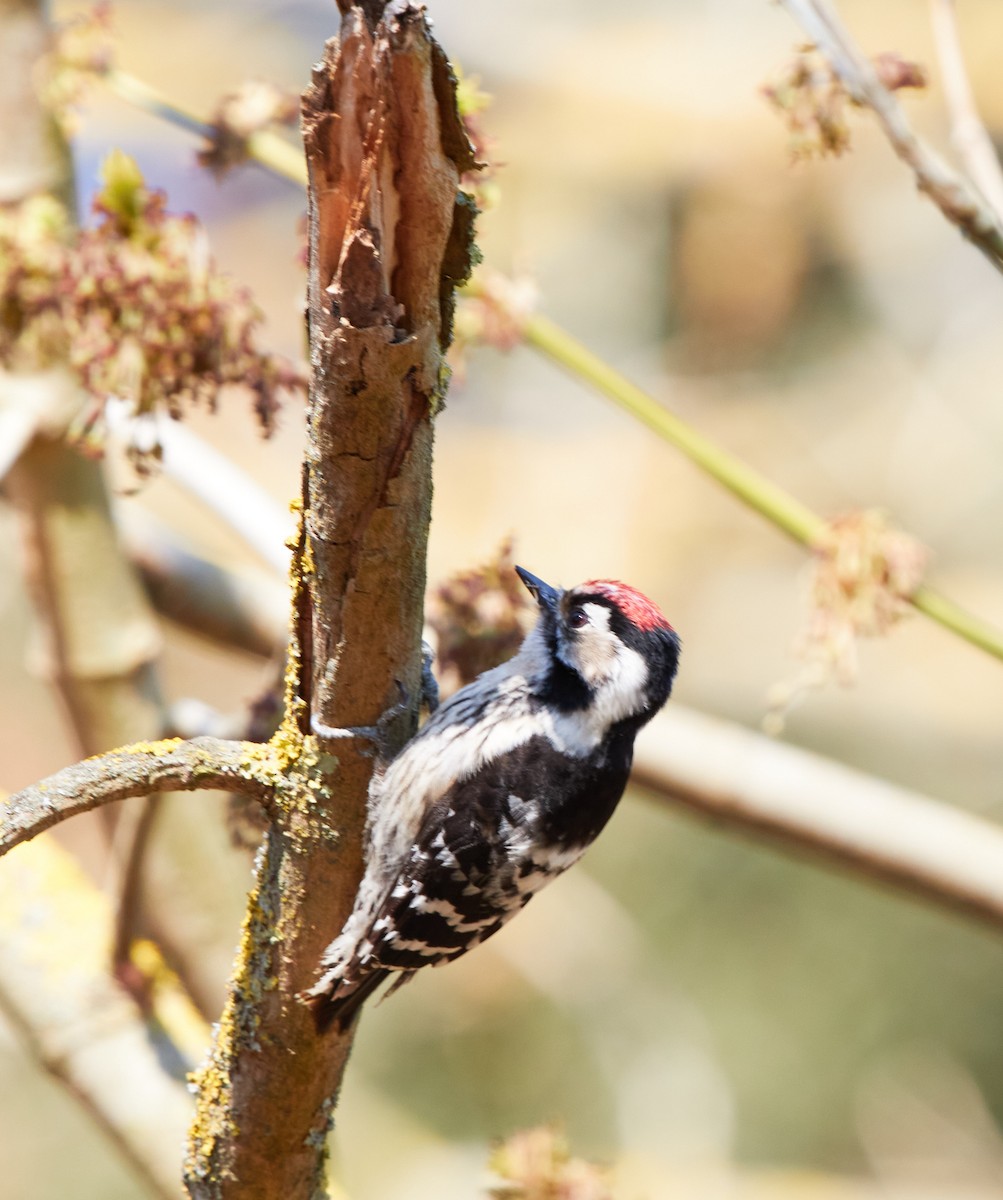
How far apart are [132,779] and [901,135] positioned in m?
1.27

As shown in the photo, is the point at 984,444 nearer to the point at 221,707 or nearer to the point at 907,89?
the point at 221,707

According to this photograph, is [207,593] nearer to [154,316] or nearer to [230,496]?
[230,496]

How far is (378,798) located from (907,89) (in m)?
1.36

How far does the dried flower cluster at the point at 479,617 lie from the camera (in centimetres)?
197

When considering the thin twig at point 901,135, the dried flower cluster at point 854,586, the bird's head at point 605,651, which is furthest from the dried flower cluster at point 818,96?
the bird's head at point 605,651

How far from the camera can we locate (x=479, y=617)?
2.00m

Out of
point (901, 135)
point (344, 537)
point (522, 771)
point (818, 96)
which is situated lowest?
point (344, 537)

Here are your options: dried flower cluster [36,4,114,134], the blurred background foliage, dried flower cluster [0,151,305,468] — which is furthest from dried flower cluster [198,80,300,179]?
the blurred background foliage

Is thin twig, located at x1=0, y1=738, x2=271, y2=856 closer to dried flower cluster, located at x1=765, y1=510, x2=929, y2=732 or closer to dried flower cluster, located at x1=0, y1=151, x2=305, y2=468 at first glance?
dried flower cluster, located at x1=0, y1=151, x2=305, y2=468

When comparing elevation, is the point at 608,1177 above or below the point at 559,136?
below

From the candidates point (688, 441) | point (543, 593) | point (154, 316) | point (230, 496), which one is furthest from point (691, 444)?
point (230, 496)

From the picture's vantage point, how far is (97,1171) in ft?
20.7

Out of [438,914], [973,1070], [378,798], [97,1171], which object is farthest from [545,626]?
[97,1171]

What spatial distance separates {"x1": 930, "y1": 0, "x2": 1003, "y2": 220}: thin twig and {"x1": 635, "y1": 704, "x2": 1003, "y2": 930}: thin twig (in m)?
1.07
